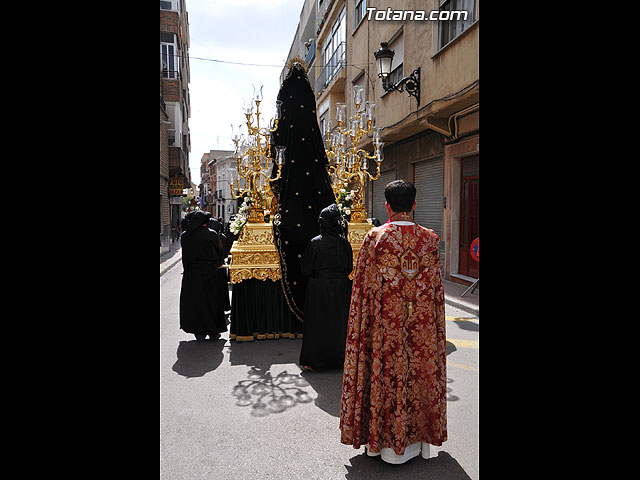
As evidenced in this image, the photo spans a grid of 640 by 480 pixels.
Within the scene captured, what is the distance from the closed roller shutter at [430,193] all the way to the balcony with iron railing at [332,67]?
7.37 metres

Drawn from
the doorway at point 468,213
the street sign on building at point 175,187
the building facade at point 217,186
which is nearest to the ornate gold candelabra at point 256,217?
the doorway at point 468,213

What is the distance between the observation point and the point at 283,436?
335 centimetres

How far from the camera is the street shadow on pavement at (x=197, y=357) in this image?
4.95 m

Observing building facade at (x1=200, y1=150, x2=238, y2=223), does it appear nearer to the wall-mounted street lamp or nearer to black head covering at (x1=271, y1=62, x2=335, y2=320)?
the wall-mounted street lamp

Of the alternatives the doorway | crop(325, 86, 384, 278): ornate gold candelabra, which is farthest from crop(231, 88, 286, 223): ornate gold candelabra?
the doorway

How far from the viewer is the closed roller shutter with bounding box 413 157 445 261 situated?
11555 mm

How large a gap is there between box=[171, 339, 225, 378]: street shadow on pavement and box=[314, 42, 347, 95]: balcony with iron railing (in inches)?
572

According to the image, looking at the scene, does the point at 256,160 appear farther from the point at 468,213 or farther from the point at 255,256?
the point at 468,213

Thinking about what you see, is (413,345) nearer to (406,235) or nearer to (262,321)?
(406,235)

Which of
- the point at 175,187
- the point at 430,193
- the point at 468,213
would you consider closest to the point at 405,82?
the point at 430,193

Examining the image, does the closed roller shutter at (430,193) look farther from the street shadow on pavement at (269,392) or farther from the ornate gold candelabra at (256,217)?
the street shadow on pavement at (269,392)

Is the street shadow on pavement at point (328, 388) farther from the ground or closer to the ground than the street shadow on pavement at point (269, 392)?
farther from the ground

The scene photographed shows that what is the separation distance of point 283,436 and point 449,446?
1256 millimetres
